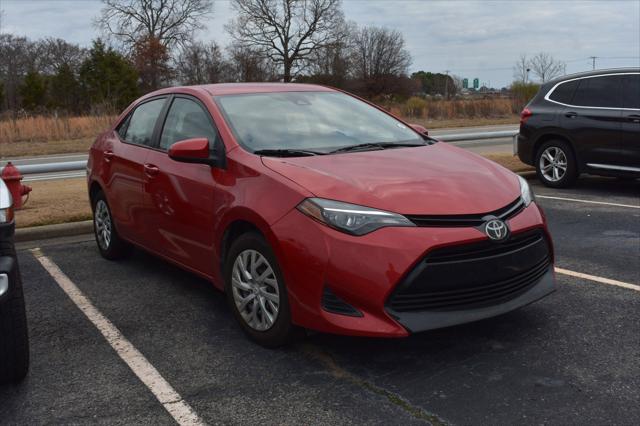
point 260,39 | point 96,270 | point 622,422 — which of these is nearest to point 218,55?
point 260,39

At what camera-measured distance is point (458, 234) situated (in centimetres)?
348

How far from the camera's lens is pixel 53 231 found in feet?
23.8

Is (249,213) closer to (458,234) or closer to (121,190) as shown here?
(458,234)

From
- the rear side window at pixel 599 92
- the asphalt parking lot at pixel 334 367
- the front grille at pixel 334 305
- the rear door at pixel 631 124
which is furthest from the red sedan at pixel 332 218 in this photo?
the rear side window at pixel 599 92

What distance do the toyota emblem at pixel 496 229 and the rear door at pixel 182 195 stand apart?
1719mm

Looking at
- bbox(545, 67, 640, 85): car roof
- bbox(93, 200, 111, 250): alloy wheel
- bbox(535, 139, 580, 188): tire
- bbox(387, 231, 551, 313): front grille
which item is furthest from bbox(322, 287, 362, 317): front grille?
bbox(545, 67, 640, 85): car roof

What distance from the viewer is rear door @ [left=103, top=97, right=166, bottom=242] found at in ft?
Answer: 17.6

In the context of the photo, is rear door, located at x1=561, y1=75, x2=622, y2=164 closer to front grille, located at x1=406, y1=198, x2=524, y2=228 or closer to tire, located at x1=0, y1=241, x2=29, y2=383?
front grille, located at x1=406, y1=198, x2=524, y2=228

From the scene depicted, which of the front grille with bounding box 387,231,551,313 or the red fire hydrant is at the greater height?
the red fire hydrant

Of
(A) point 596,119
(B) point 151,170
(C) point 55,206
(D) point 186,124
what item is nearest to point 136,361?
(B) point 151,170

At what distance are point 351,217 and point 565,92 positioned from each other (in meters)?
7.64

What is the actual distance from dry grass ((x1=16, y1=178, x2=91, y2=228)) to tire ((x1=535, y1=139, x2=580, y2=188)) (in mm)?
6509

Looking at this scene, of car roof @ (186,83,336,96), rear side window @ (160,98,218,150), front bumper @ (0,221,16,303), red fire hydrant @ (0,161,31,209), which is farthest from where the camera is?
red fire hydrant @ (0,161,31,209)

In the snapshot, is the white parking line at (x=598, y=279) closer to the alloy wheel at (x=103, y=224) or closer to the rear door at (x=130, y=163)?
the rear door at (x=130, y=163)
